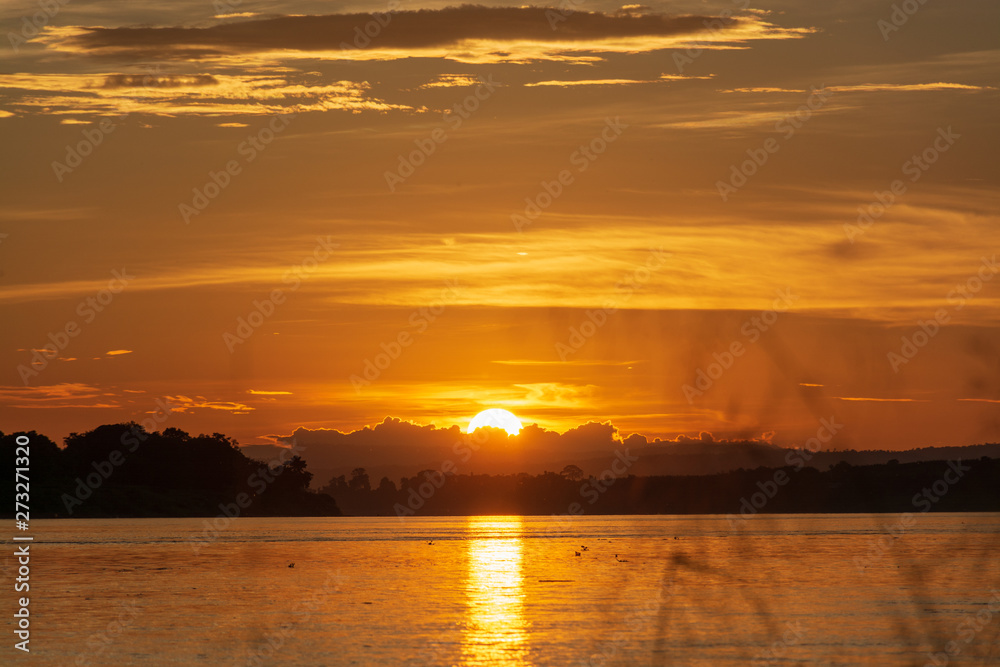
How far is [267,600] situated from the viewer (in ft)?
251

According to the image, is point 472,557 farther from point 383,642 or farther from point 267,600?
point 383,642

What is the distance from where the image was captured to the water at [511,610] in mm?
51406

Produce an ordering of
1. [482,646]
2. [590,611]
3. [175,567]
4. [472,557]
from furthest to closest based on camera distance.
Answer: [472,557]
[175,567]
[590,611]
[482,646]

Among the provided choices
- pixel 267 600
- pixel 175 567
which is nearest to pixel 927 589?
pixel 267 600

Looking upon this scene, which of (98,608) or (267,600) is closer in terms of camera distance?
(98,608)

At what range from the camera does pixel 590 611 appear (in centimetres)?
6875

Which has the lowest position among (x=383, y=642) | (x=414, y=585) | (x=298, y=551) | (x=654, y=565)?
(x=298, y=551)

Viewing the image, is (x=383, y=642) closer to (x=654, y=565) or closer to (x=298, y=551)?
(x=654, y=565)

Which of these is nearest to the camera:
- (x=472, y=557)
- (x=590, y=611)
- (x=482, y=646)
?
(x=482, y=646)

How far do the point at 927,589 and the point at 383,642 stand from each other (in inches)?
1736

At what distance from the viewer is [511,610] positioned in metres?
70.1

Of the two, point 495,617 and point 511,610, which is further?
point 511,610

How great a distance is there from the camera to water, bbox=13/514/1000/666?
51.4 meters

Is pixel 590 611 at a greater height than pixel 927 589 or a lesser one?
greater
